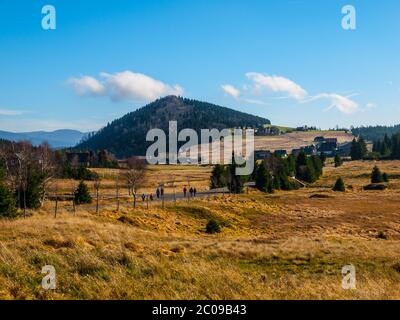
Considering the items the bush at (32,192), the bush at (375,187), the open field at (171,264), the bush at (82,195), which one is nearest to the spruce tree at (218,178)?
the bush at (375,187)

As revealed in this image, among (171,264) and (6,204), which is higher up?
(171,264)

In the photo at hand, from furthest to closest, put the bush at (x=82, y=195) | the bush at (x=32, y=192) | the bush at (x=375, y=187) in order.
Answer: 1. the bush at (x=375, y=187)
2. the bush at (x=82, y=195)
3. the bush at (x=32, y=192)

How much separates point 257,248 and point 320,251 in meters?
3.20

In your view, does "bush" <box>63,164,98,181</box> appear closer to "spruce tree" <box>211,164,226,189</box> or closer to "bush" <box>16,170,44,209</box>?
"spruce tree" <box>211,164,226,189</box>

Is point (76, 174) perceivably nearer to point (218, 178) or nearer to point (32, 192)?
point (218, 178)

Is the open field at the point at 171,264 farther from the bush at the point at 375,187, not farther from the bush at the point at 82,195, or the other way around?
the bush at the point at 375,187

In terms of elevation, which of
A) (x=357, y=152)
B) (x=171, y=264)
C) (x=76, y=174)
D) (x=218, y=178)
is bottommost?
(x=218, y=178)

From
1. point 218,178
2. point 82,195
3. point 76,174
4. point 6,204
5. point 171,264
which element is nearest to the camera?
point 171,264

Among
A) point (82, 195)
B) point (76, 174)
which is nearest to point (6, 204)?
point (82, 195)

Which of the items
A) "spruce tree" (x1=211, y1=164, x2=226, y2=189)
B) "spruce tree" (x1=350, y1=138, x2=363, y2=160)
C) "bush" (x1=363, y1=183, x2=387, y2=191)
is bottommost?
"bush" (x1=363, y1=183, x2=387, y2=191)

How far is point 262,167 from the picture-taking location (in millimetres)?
82250

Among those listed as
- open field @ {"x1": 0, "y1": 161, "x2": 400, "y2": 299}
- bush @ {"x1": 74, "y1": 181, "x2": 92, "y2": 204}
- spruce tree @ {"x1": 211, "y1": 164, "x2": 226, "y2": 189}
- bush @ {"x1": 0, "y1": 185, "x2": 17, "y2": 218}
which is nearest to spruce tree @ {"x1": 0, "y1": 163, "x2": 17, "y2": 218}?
bush @ {"x1": 0, "y1": 185, "x2": 17, "y2": 218}

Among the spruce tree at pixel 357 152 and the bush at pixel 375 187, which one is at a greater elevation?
the spruce tree at pixel 357 152
